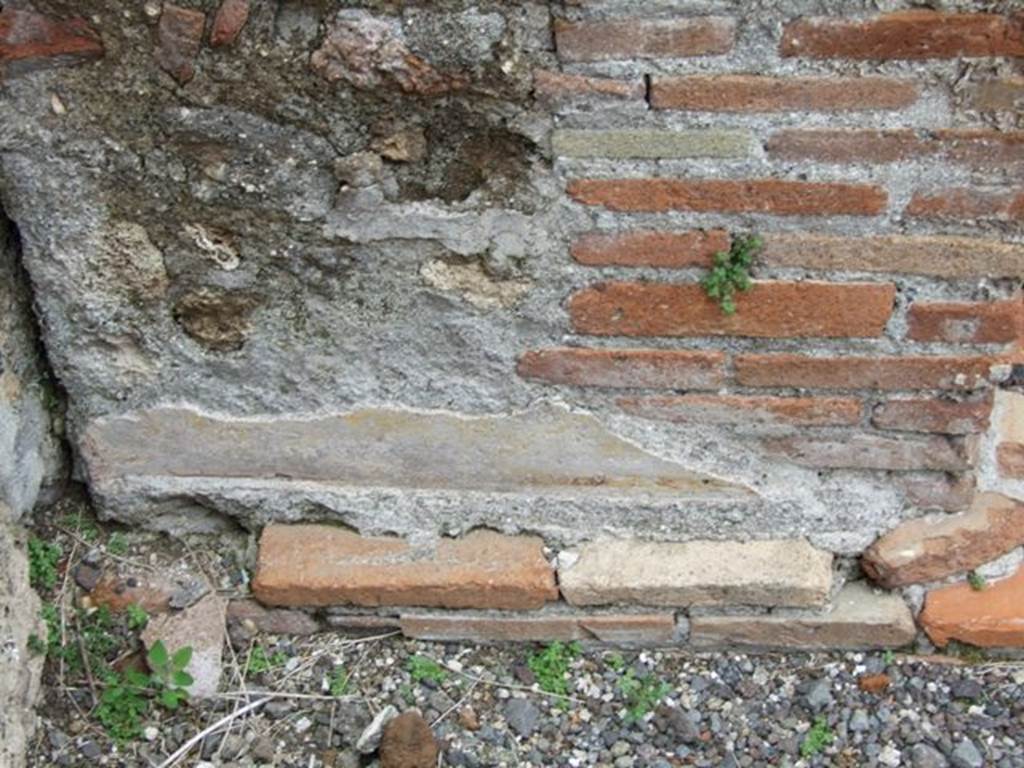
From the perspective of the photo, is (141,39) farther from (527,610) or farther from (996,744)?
(996,744)

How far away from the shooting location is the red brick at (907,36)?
215cm

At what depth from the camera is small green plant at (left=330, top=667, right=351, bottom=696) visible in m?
2.63

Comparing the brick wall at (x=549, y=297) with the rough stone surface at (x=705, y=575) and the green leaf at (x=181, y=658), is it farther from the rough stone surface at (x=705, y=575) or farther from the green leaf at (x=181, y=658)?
the green leaf at (x=181, y=658)

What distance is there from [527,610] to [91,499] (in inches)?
34.7

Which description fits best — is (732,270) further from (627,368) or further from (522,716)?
(522,716)

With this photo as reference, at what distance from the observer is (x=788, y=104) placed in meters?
2.23

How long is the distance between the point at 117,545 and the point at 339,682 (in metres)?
0.53

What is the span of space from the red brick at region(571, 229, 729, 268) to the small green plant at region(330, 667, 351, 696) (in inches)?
35.0

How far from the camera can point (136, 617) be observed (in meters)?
2.70

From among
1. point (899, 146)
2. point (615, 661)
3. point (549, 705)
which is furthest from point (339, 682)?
point (899, 146)

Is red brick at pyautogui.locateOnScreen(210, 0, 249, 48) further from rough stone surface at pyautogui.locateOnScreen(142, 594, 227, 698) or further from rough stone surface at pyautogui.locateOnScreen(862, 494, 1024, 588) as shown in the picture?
rough stone surface at pyautogui.locateOnScreen(862, 494, 1024, 588)

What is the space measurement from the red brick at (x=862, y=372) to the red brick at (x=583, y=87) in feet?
1.71

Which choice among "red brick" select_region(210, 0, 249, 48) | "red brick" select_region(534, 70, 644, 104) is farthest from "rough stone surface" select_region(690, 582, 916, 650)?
"red brick" select_region(210, 0, 249, 48)

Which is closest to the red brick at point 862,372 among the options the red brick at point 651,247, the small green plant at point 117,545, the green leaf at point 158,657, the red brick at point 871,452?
the red brick at point 871,452
